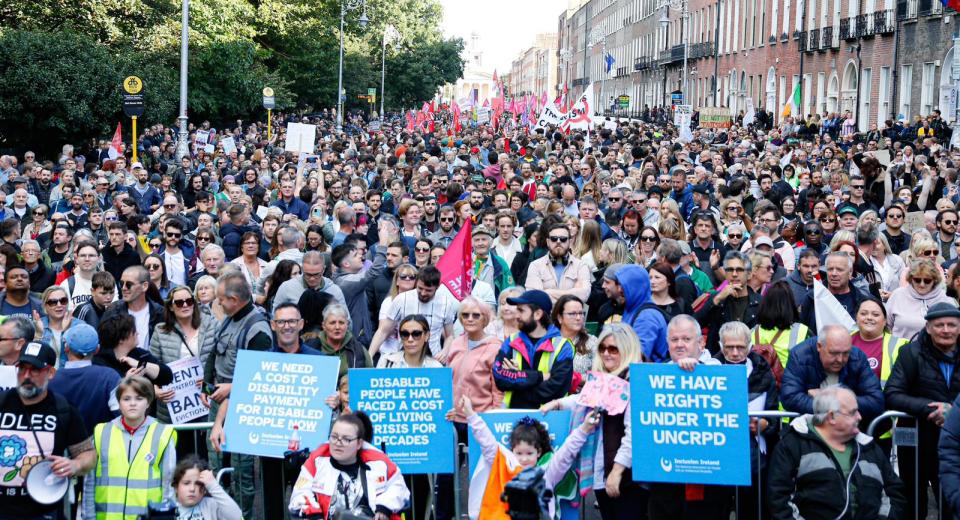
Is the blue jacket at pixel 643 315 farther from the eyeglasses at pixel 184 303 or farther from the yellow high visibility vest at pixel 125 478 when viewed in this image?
the yellow high visibility vest at pixel 125 478

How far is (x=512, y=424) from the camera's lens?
6.88 m

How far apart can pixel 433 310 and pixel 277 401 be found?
7.00 ft

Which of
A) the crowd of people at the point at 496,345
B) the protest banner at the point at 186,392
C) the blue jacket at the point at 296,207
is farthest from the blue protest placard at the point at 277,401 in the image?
the blue jacket at the point at 296,207

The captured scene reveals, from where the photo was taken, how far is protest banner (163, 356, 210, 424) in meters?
7.77

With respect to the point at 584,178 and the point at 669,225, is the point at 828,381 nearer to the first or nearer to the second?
the point at 669,225

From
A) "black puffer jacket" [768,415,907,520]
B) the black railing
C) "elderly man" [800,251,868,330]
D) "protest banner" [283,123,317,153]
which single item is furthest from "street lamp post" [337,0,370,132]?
"black puffer jacket" [768,415,907,520]

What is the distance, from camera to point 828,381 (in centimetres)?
696

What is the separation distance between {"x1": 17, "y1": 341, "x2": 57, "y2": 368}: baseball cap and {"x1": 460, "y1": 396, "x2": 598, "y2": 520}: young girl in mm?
2191

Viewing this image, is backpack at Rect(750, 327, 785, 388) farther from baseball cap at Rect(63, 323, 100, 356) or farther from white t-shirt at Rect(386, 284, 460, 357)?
baseball cap at Rect(63, 323, 100, 356)

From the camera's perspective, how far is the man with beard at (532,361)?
281 inches

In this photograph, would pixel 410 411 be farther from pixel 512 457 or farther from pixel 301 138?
pixel 301 138

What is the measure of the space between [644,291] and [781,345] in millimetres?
1022

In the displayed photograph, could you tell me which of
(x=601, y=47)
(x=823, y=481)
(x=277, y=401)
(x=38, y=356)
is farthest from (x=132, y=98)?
A: (x=601, y=47)

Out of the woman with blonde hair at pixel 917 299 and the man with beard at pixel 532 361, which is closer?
the man with beard at pixel 532 361
